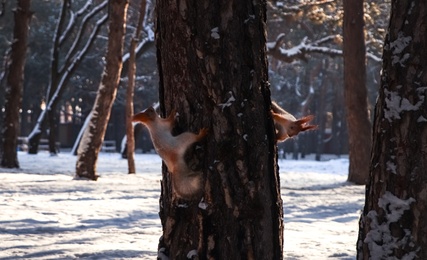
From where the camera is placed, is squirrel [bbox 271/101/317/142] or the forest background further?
the forest background

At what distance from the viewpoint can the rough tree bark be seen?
17844mm

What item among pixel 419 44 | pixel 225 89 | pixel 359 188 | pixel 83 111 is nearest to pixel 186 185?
pixel 225 89

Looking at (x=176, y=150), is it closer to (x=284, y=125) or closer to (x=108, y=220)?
(x=284, y=125)

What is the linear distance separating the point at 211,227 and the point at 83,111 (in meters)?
46.0

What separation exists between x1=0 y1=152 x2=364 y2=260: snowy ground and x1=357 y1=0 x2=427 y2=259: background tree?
104 inches

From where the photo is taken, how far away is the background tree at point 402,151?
461 centimetres

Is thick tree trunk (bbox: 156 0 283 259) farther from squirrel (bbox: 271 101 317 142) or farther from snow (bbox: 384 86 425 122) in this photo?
snow (bbox: 384 86 425 122)

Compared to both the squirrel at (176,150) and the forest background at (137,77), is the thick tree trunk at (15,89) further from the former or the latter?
the forest background at (137,77)

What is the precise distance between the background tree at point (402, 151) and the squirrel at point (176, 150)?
1.47 meters

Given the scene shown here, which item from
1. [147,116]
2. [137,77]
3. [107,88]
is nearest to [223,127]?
[147,116]

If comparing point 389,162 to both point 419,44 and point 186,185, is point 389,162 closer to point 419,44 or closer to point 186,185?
point 419,44

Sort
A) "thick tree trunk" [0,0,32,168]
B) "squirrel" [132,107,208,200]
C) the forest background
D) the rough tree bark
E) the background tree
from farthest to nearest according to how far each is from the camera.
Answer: the forest background → "thick tree trunk" [0,0,32,168] → the rough tree bark → the background tree → "squirrel" [132,107,208,200]

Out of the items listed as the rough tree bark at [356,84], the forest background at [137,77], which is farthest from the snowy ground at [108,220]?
the forest background at [137,77]

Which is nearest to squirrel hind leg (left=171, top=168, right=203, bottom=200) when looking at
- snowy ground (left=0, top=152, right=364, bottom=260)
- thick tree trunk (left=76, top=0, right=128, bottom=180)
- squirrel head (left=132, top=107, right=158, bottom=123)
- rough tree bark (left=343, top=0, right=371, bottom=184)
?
squirrel head (left=132, top=107, right=158, bottom=123)
